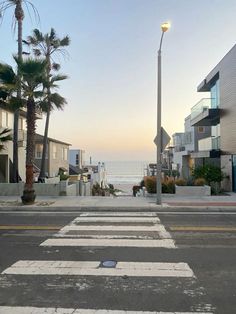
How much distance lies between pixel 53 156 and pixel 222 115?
21.2 m

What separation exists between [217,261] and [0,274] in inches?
152

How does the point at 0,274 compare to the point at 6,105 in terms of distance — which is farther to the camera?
the point at 6,105

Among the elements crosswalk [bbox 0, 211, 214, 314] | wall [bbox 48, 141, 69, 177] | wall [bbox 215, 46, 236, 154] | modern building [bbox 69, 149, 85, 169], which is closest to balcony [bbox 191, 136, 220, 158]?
wall [bbox 215, 46, 236, 154]

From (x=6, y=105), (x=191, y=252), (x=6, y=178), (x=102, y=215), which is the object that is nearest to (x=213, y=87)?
(x=6, y=178)

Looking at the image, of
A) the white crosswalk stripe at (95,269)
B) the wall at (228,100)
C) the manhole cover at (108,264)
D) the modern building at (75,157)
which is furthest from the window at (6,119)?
the modern building at (75,157)

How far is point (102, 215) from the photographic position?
14664 millimetres

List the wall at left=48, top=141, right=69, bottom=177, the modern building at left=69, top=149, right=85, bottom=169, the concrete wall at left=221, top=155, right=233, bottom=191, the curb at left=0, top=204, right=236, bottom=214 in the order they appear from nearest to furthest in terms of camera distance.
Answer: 1. the curb at left=0, top=204, right=236, bottom=214
2. the concrete wall at left=221, top=155, right=233, bottom=191
3. the wall at left=48, top=141, right=69, bottom=177
4. the modern building at left=69, top=149, right=85, bottom=169

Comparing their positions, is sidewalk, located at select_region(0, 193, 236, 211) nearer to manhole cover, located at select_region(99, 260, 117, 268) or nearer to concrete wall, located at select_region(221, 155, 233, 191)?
concrete wall, located at select_region(221, 155, 233, 191)

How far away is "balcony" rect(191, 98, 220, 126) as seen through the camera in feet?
103

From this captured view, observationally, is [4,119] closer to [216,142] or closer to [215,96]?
[216,142]

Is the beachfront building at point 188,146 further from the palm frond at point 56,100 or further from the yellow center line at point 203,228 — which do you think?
the yellow center line at point 203,228

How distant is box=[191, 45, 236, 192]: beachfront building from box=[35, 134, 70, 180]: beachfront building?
15.7 meters

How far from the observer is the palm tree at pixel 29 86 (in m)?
17.3

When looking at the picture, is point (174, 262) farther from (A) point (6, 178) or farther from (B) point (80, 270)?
(A) point (6, 178)
